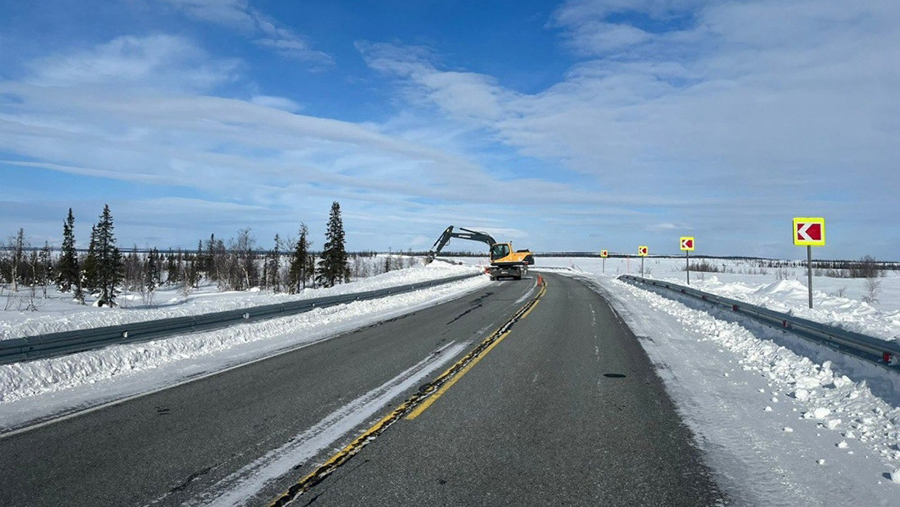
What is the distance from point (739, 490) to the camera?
4.31 meters

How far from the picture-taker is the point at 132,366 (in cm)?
953

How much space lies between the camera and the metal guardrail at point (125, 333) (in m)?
8.23

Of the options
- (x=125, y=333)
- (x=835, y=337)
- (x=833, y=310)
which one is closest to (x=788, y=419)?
(x=835, y=337)

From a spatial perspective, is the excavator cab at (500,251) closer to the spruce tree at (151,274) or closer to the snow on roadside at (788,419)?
the snow on roadside at (788,419)

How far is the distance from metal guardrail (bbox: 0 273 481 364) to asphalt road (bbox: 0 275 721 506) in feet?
8.64

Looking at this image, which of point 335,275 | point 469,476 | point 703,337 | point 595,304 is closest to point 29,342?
point 469,476

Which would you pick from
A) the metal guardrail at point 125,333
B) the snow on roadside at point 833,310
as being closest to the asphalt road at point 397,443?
the metal guardrail at point 125,333

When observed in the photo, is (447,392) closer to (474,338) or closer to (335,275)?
(474,338)

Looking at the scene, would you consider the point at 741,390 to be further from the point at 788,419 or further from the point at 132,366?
the point at 132,366

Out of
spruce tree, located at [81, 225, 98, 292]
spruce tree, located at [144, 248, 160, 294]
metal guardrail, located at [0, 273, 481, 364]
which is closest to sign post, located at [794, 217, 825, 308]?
metal guardrail, located at [0, 273, 481, 364]

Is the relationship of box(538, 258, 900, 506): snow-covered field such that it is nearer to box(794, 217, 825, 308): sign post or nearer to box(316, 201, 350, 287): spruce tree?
box(794, 217, 825, 308): sign post

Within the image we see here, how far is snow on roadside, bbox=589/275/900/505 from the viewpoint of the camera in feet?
14.5

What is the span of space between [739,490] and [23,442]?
6.86 metres

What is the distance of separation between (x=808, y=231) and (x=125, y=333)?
17307 millimetres
